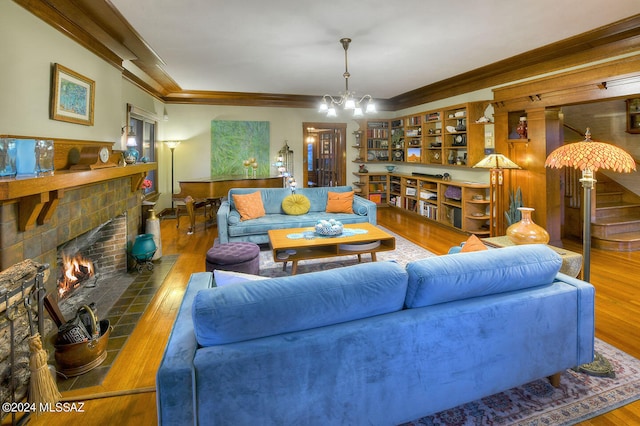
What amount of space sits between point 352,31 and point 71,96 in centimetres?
279

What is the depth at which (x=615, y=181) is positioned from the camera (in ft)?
18.7

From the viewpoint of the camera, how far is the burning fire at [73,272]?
2924 mm

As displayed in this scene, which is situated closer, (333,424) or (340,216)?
(333,424)

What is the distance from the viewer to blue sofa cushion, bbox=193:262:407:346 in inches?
49.2

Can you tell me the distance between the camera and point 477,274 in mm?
1575

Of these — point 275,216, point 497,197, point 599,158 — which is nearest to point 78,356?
point 275,216

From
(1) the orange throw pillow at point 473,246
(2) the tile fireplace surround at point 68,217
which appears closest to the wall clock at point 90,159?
(2) the tile fireplace surround at point 68,217

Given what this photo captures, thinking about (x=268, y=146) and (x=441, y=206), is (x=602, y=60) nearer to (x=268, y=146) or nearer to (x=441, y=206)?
(x=441, y=206)

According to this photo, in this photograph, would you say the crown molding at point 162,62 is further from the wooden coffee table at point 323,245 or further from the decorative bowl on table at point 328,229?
the decorative bowl on table at point 328,229

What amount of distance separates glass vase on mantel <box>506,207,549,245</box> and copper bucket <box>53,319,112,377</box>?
311 centimetres

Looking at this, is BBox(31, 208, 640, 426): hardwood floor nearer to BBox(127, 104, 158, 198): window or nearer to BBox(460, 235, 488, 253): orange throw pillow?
BBox(460, 235, 488, 253): orange throw pillow

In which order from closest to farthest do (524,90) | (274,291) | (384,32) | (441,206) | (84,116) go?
(274,291), (84,116), (384,32), (524,90), (441,206)

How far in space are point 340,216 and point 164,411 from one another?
3.98 m

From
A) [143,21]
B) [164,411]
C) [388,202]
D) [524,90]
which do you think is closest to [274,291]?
[164,411]
